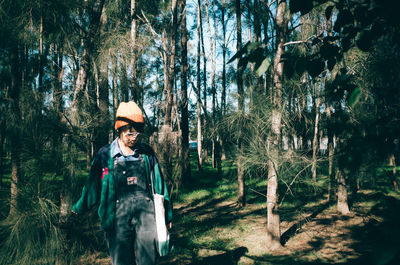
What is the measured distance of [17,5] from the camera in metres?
3.14

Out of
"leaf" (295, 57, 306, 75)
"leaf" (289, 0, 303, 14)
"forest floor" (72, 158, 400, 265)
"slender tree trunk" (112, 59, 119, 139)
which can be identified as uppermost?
"slender tree trunk" (112, 59, 119, 139)

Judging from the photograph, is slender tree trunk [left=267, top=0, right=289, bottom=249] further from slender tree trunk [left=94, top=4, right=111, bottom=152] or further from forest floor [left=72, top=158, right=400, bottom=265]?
slender tree trunk [left=94, top=4, right=111, bottom=152]

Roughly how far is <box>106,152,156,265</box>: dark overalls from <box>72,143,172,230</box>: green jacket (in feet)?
0.17

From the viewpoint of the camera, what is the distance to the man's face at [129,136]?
215 cm

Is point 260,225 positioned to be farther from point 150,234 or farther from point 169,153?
point 150,234

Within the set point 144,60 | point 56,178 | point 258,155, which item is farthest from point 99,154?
point 144,60

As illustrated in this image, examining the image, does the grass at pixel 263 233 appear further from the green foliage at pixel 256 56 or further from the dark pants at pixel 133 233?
the dark pants at pixel 133 233

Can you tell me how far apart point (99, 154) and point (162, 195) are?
1.97 feet

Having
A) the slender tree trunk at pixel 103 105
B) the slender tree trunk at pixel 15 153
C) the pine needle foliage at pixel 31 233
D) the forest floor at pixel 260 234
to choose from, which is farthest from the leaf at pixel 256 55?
the slender tree trunk at pixel 103 105

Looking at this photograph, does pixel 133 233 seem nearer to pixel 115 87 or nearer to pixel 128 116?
pixel 128 116

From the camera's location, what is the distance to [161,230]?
81.8 inches

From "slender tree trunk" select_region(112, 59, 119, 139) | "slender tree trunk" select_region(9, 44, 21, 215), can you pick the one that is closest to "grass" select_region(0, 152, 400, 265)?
"slender tree trunk" select_region(9, 44, 21, 215)

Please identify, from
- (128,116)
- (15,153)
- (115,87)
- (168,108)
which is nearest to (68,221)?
(15,153)

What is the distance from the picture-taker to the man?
204 centimetres
